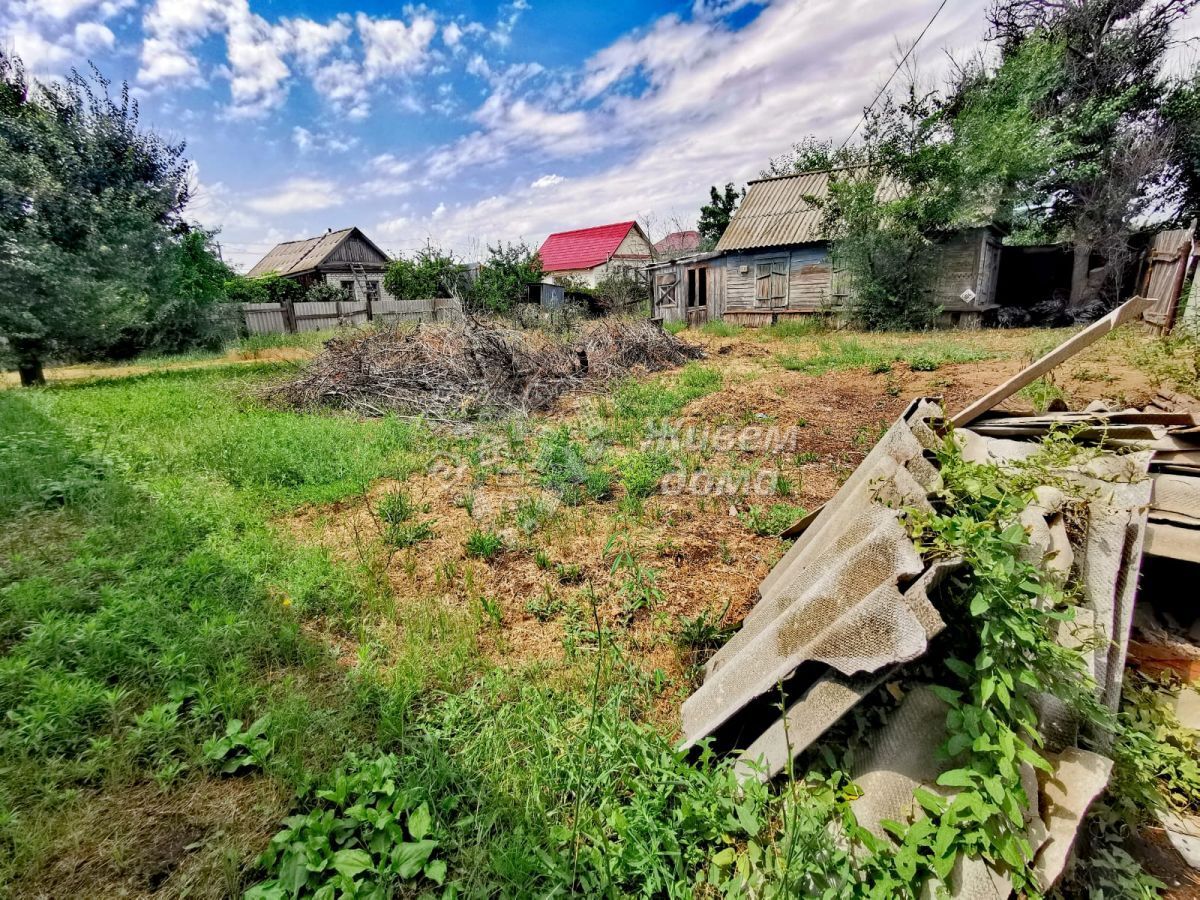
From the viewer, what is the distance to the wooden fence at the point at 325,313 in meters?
15.9

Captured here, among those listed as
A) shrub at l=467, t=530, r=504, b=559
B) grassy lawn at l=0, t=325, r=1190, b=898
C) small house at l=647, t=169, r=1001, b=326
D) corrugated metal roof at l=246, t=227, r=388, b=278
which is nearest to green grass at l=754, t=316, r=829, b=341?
small house at l=647, t=169, r=1001, b=326

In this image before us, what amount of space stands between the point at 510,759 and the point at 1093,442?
9.42ft

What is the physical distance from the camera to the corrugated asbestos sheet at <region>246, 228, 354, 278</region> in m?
24.5

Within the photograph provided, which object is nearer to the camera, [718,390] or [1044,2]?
[718,390]

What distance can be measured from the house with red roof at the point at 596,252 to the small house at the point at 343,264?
8.97 metres

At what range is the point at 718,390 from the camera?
7.75 meters

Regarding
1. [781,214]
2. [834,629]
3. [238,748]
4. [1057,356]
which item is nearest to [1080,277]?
[781,214]

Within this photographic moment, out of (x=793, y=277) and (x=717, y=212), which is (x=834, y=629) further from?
(x=717, y=212)

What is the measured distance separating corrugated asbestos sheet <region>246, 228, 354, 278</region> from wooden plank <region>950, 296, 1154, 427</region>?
27505 mm

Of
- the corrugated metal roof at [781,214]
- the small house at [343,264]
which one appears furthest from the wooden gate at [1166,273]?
the small house at [343,264]

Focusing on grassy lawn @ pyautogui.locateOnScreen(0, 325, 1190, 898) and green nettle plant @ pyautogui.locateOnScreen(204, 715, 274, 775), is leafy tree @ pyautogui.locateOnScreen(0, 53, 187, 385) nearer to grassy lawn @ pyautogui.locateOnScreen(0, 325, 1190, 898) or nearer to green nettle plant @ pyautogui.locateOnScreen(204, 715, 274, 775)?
grassy lawn @ pyautogui.locateOnScreen(0, 325, 1190, 898)

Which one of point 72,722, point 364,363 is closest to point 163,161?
point 364,363

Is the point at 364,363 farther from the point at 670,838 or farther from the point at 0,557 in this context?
the point at 670,838

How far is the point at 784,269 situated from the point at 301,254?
978 inches
